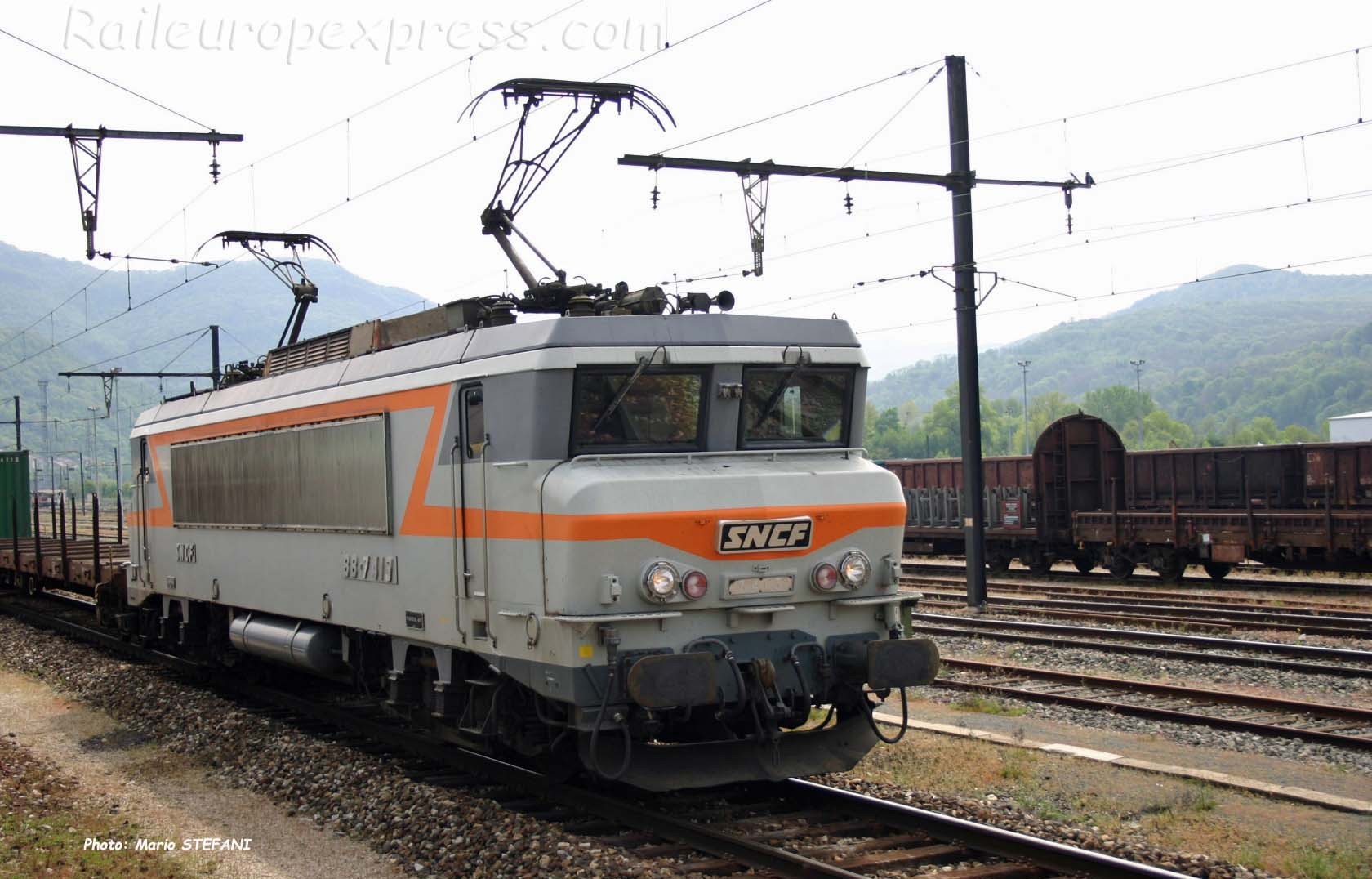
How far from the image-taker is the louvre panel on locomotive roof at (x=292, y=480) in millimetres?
10672

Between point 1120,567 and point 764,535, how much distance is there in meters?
22.0

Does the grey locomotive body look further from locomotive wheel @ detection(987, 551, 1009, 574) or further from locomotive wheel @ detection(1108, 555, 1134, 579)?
locomotive wheel @ detection(987, 551, 1009, 574)

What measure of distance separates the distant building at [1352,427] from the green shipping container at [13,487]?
52552 millimetres

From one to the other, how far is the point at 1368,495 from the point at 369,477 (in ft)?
77.0

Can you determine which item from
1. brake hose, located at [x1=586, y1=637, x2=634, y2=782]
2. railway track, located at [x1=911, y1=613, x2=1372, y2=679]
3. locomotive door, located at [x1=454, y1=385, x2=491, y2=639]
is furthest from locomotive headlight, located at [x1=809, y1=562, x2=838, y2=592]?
railway track, located at [x1=911, y1=613, x2=1372, y2=679]

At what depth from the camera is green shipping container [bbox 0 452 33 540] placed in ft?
109

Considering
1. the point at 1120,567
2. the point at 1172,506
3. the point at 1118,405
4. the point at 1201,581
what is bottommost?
the point at 1201,581

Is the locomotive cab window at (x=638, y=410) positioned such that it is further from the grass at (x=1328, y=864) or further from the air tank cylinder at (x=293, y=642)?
the grass at (x=1328, y=864)

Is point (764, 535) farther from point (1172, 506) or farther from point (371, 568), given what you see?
point (1172, 506)

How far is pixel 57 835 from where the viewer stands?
903 centimetres

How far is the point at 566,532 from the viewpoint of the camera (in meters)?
8.09

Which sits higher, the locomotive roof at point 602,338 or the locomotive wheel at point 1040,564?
the locomotive roof at point 602,338

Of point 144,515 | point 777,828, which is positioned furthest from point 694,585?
point 144,515

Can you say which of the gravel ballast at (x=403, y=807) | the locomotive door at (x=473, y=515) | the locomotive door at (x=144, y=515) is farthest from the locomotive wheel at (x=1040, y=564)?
the locomotive door at (x=473, y=515)
